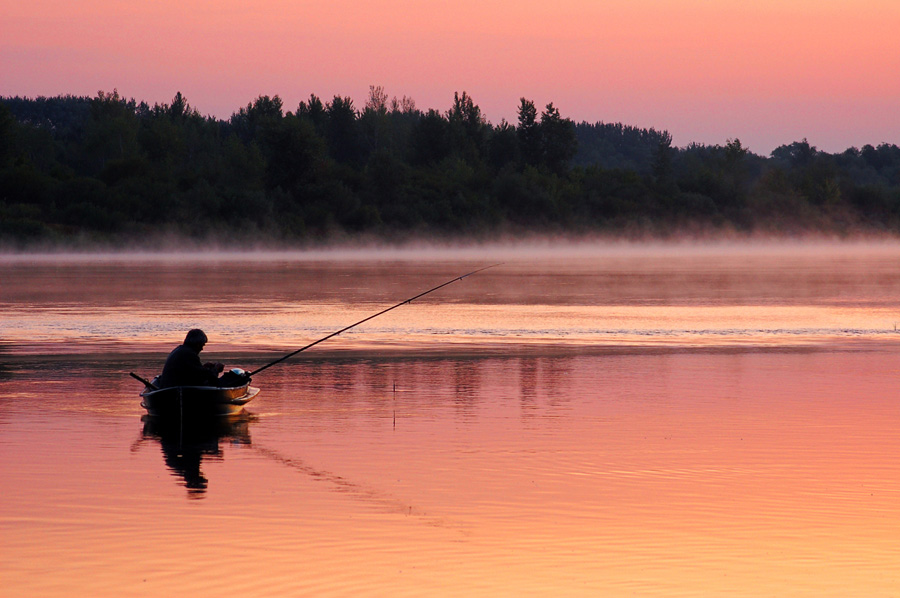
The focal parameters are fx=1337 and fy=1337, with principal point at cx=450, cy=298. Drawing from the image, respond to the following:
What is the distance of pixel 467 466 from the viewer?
13547mm

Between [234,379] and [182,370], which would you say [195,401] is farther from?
[234,379]

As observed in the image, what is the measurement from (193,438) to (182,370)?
1022 mm

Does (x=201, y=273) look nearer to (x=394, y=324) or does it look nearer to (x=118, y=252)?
(x=394, y=324)

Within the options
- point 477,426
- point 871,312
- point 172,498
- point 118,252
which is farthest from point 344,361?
point 118,252

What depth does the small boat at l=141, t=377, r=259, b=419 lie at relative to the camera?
16.2 metres

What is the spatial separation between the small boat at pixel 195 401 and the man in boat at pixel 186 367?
177 mm

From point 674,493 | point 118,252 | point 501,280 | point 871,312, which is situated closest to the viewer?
point 674,493

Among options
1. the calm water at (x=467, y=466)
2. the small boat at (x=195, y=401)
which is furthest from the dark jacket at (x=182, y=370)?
the calm water at (x=467, y=466)

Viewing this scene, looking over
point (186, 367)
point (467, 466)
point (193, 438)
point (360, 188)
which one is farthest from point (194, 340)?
point (360, 188)

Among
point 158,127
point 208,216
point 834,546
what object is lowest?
point 834,546

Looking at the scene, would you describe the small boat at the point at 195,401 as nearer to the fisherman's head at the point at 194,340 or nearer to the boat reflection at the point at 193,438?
the boat reflection at the point at 193,438

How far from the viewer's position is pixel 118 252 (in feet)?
339

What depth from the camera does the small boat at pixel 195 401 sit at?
16.2 meters

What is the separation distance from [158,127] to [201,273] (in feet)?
240
